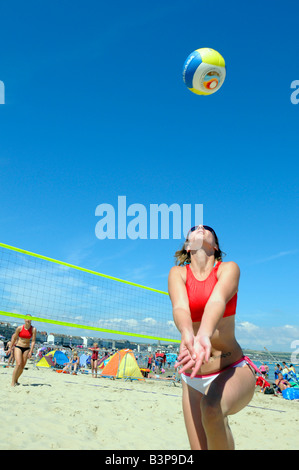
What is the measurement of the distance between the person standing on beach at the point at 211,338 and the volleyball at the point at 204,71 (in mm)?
3485

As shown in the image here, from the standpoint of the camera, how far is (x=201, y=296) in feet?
5.76

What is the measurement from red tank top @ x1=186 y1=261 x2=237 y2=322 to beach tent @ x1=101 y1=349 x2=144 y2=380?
1045 cm

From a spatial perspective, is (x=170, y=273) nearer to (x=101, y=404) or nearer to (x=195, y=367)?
(x=195, y=367)

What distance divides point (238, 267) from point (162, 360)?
1873 cm

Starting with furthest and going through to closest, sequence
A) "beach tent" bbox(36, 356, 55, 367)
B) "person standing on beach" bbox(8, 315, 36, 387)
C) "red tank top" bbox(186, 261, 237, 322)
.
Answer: "beach tent" bbox(36, 356, 55, 367), "person standing on beach" bbox(8, 315, 36, 387), "red tank top" bbox(186, 261, 237, 322)

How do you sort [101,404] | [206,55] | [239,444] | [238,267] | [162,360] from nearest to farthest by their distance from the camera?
[238,267]
[239,444]
[206,55]
[101,404]
[162,360]

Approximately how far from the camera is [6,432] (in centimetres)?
309

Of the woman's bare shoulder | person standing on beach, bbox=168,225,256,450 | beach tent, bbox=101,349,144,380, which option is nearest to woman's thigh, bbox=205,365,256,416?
person standing on beach, bbox=168,225,256,450

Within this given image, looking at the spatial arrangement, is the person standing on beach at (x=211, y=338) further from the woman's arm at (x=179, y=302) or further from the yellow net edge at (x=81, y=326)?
the yellow net edge at (x=81, y=326)

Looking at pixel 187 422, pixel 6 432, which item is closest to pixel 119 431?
pixel 6 432

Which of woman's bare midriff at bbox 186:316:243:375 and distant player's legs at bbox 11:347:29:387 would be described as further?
distant player's legs at bbox 11:347:29:387

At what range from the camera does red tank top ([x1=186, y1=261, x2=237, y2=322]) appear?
176 centimetres

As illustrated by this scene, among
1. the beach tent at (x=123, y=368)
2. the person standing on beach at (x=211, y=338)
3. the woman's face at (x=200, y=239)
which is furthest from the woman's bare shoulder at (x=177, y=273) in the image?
the beach tent at (x=123, y=368)

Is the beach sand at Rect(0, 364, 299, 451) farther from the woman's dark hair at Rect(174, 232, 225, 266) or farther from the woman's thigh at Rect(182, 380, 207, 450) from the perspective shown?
the woman's dark hair at Rect(174, 232, 225, 266)
